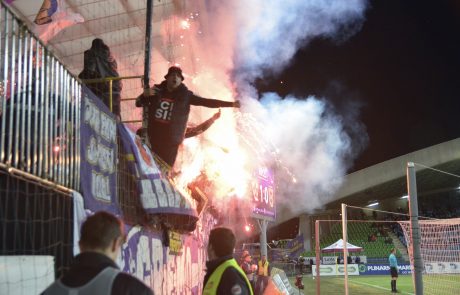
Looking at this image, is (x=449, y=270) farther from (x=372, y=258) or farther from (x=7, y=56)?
(x=7, y=56)

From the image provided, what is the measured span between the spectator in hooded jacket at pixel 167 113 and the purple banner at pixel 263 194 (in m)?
11.9

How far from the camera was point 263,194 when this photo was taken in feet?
72.3

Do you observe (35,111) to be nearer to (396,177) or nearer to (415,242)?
(415,242)

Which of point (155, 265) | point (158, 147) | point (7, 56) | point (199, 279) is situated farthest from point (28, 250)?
point (199, 279)

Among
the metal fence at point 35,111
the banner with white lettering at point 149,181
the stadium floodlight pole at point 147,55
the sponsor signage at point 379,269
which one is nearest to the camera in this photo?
the metal fence at point 35,111

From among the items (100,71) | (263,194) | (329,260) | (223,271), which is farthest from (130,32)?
(329,260)

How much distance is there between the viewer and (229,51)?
15.7 metres

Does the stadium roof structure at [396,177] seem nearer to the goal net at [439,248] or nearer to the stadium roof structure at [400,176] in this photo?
the stadium roof structure at [400,176]

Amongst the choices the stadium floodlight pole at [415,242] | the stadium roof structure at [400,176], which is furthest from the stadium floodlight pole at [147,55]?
the stadium roof structure at [400,176]

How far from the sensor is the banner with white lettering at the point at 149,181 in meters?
6.52

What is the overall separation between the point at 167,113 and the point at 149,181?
1.88 meters

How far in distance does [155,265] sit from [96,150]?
260 centimetres

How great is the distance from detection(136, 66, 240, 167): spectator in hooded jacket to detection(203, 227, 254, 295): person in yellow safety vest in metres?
4.51

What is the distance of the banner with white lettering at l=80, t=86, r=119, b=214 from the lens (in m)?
5.16
